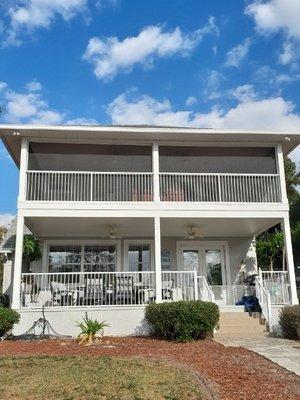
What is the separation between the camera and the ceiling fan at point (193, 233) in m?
15.7

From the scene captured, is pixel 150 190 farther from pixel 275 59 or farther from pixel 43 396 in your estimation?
pixel 43 396

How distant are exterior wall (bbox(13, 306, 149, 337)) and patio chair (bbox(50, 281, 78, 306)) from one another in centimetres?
68

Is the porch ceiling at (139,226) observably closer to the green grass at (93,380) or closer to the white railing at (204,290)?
the white railing at (204,290)

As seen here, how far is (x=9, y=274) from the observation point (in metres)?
20.0

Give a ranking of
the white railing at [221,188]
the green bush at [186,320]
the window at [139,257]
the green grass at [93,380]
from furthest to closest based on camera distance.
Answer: the window at [139,257] → the white railing at [221,188] → the green bush at [186,320] → the green grass at [93,380]

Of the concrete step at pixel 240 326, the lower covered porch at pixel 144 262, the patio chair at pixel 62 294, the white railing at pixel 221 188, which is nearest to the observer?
the concrete step at pixel 240 326

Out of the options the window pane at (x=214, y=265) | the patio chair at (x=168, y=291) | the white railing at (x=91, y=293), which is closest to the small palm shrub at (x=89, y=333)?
the white railing at (x=91, y=293)

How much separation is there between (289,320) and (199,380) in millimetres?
6519

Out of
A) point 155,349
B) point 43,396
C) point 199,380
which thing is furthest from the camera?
point 155,349

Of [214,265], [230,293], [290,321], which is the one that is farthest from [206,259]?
[290,321]

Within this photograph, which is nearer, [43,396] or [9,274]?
[43,396]

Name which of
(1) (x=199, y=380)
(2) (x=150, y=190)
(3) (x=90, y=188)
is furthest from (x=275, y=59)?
(1) (x=199, y=380)

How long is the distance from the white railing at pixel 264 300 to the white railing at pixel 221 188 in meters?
2.86

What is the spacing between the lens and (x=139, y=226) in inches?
615
